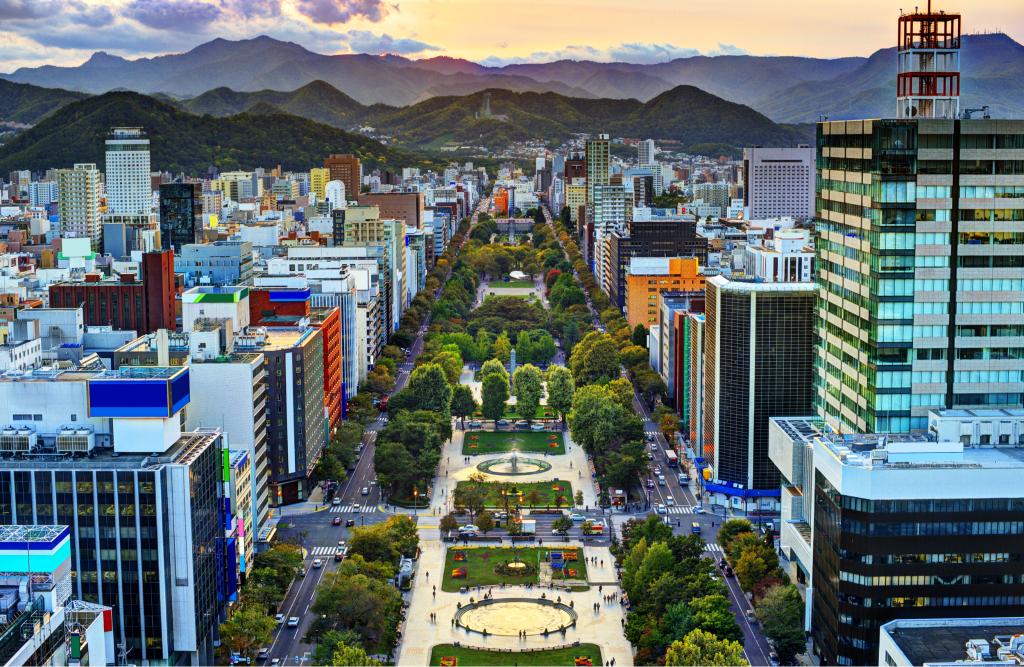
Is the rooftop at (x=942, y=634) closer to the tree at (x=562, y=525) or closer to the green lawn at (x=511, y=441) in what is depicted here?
the tree at (x=562, y=525)

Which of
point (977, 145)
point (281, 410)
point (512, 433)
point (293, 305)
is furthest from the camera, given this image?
point (512, 433)

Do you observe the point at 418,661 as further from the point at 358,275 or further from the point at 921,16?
the point at 358,275

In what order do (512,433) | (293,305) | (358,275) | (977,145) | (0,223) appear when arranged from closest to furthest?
(977,145), (293,305), (512,433), (358,275), (0,223)

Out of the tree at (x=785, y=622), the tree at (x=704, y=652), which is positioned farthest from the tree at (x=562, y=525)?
the tree at (x=704, y=652)

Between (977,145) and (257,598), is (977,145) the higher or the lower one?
the higher one

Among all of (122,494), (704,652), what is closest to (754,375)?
(704,652)

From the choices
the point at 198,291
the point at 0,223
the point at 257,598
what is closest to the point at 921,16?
the point at 257,598
